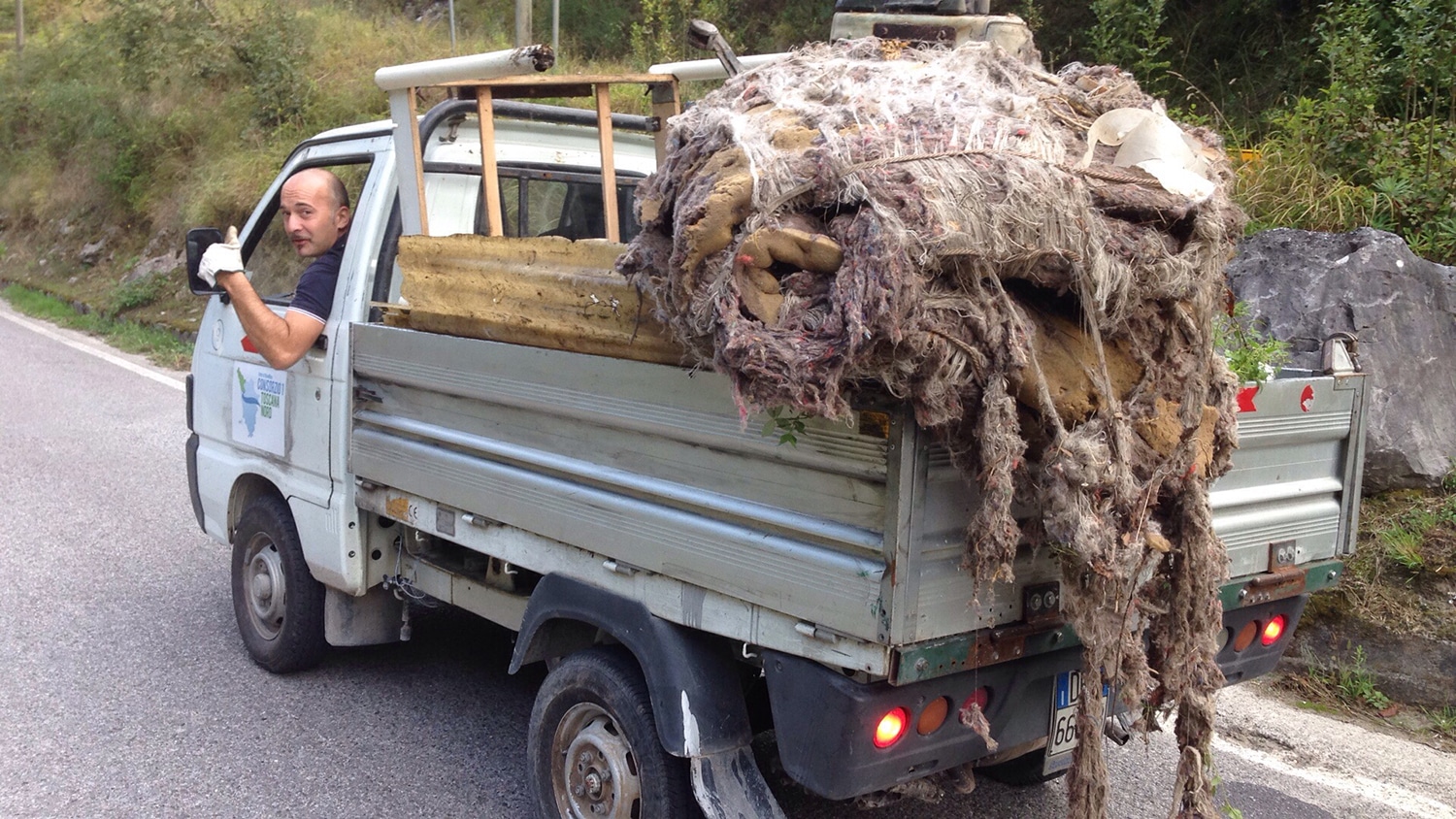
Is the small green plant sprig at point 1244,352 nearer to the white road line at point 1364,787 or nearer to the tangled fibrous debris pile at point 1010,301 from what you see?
the tangled fibrous debris pile at point 1010,301

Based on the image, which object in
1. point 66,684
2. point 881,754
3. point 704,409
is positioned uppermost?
point 704,409

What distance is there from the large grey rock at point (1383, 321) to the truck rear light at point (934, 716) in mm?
3362

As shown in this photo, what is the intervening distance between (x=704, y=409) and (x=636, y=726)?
2.89 ft

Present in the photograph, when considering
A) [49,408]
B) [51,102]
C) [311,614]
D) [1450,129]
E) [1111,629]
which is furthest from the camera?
[51,102]

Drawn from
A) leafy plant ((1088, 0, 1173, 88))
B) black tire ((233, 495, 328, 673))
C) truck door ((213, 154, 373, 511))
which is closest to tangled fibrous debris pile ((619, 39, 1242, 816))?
truck door ((213, 154, 373, 511))

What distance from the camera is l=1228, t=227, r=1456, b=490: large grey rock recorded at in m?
5.41

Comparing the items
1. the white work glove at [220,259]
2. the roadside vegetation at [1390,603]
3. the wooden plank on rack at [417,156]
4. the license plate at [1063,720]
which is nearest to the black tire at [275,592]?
the white work glove at [220,259]

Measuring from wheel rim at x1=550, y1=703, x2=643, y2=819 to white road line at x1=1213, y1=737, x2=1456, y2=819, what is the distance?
2382mm

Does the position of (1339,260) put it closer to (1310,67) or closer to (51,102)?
(1310,67)

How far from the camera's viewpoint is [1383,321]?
563 centimetres

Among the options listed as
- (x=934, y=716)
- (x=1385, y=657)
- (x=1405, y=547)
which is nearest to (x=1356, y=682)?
(x=1385, y=657)

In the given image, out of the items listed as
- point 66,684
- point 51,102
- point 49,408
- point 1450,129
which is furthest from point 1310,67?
point 51,102

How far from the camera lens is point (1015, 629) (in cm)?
276

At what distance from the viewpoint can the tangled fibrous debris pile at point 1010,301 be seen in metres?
2.27
